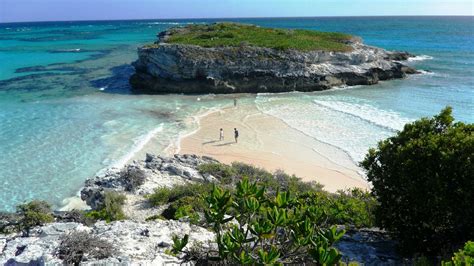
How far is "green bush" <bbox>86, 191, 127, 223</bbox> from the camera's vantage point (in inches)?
448

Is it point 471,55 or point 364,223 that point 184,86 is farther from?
point 471,55

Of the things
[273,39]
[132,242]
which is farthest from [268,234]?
[273,39]

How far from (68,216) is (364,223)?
7738 millimetres

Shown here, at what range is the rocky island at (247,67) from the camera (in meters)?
40.0

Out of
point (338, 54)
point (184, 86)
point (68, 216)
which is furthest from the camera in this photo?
point (338, 54)

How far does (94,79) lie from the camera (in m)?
46.3

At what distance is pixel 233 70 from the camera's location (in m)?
40.2

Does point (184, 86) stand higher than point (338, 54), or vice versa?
point (338, 54)

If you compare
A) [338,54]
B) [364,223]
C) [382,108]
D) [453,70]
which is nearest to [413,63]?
[453,70]

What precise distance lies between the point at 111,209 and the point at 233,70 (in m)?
29.2

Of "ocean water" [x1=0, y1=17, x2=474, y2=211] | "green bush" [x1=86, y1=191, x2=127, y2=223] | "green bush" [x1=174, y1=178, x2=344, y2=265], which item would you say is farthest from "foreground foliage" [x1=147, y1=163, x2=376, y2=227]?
"ocean water" [x1=0, y1=17, x2=474, y2=211]

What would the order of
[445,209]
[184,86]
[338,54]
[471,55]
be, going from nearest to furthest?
[445,209], [184,86], [338,54], [471,55]

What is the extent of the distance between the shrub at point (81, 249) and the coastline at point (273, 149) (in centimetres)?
1260

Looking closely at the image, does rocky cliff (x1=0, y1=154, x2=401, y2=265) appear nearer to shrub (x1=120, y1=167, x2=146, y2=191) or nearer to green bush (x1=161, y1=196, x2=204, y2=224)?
green bush (x1=161, y1=196, x2=204, y2=224)
